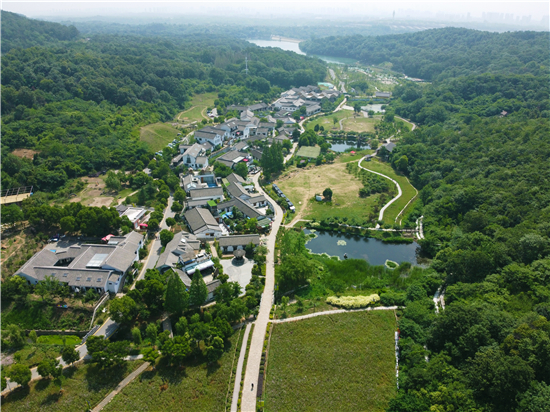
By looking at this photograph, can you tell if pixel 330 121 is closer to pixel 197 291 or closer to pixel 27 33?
pixel 197 291

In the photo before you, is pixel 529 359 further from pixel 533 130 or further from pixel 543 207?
pixel 533 130

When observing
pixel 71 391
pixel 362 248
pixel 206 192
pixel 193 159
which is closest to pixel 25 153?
pixel 193 159

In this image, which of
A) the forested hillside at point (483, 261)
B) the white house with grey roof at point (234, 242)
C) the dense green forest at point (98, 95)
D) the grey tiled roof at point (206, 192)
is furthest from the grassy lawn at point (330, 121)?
the white house with grey roof at point (234, 242)

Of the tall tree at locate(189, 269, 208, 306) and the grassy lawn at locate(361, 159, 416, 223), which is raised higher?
the tall tree at locate(189, 269, 208, 306)

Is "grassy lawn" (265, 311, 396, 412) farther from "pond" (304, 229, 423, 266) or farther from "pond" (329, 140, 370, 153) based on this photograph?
"pond" (329, 140, 370, 153)

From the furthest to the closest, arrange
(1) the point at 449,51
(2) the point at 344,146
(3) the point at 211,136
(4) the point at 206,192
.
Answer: (1) the point at 449,51 → (2) the point at 344,146 → (3) the point at 211,136 → (4) the point at 206,192

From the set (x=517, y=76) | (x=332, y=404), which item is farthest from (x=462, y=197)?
(x=517, y=76)

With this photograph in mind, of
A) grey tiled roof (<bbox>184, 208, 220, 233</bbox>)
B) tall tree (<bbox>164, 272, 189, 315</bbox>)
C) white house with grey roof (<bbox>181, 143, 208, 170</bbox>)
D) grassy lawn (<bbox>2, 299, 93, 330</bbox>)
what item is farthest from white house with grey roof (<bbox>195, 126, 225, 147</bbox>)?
tall tree (<bbox>164, 272, 189, 315</bbox>)
